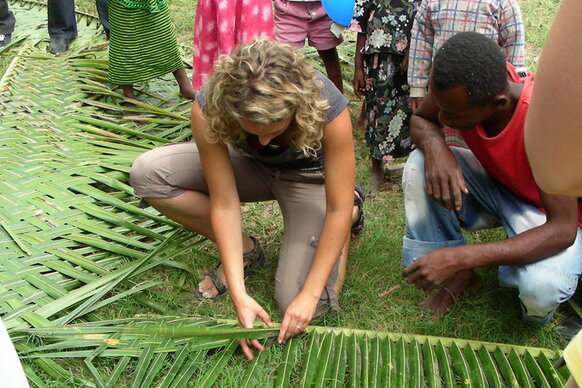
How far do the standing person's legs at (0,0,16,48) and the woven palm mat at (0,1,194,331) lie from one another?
0.95 m

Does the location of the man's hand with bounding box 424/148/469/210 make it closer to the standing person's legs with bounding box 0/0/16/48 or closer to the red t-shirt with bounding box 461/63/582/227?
the red t-shirt with bounding box 461/63/582/227

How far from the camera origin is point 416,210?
2.58m

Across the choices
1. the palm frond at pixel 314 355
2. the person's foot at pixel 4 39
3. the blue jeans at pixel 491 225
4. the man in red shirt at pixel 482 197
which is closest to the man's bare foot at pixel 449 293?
the man in red shirt at pixel 482 197

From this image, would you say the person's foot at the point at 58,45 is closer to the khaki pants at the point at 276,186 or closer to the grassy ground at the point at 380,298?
the grassy ground at the point at 380,298

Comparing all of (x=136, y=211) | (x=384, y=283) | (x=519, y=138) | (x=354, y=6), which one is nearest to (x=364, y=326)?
(x=384, y=283)

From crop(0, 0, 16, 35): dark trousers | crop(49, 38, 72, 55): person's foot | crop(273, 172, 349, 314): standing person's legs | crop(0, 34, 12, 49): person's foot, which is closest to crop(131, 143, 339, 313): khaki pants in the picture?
crop(273, 172, 349, 314): standing person's legs

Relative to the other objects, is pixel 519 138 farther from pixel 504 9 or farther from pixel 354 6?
pixel 354 6

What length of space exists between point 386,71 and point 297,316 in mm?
1581

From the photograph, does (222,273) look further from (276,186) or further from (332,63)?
(332,63)

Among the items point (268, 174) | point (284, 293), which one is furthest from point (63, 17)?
point (284, 293)

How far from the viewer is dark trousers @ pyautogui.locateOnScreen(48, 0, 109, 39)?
16.0 ft

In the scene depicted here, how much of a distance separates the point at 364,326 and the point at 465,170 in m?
0.75

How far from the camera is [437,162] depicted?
246cm

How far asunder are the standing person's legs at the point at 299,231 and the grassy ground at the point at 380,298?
0.39 feet
